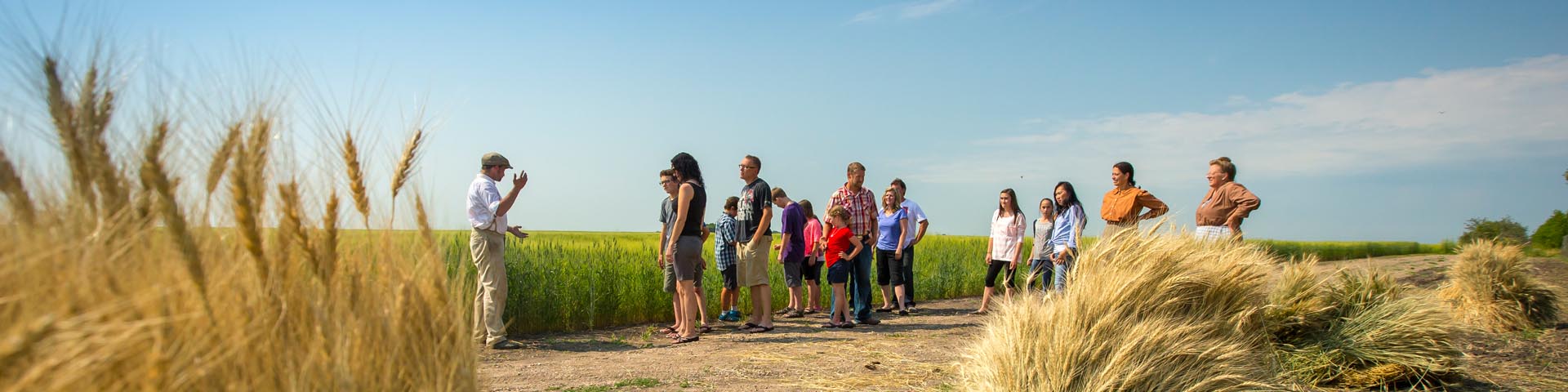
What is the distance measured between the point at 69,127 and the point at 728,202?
7.39 meters

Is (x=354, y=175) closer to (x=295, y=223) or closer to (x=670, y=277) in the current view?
(x=295, y=223)

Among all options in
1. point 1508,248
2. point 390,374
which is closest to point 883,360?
point 390,374

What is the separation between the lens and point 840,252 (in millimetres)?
8547

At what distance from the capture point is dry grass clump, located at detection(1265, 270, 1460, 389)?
5.38 metres

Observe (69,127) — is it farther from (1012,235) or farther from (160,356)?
(1012,235)

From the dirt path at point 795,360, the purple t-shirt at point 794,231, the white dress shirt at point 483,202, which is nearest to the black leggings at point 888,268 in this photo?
the dirt path at point 795,360

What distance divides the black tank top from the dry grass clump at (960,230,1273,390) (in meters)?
3.17

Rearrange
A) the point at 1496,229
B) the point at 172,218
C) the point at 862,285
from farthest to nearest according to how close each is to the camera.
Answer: the point at 1496,229 → the point at 862,285 → the point at 172,218

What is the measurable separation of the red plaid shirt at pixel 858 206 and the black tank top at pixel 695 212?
6.36 ft

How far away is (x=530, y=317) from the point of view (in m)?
8.77

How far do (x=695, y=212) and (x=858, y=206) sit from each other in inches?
90.8

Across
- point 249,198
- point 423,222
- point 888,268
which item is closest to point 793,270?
point 888,268

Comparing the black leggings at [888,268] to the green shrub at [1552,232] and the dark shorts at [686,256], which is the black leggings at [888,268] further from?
the green shrub at [1552,232]

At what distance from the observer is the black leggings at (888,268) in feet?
32.3
